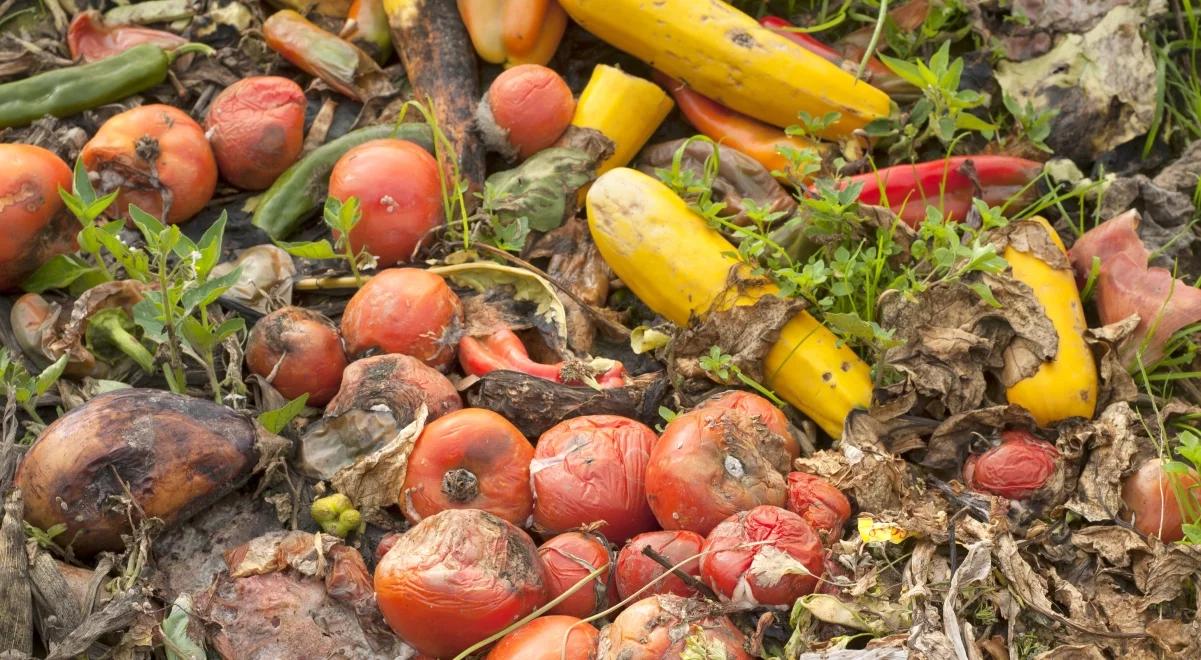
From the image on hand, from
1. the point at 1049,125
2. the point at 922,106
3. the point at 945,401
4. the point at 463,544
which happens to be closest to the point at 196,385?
the point at 463,544

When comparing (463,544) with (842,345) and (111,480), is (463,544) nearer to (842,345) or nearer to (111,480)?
(111,480)

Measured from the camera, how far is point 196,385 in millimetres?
3236

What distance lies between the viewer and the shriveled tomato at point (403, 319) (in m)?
3.17

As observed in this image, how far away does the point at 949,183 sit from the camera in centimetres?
368

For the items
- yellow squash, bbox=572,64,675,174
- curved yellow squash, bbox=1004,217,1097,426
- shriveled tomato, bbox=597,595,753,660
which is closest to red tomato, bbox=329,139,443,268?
yellow squash, bbox=572,64,675,174

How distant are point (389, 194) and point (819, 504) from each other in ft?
5.11

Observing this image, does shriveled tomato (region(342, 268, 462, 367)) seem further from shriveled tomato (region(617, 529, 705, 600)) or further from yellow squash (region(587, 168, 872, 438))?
shriveled tomato (region(617, 529, 705, 600))

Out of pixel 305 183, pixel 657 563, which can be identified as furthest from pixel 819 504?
pixel 305 183

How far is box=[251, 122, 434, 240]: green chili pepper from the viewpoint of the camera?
12.3 ft

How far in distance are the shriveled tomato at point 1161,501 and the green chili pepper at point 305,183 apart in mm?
2313

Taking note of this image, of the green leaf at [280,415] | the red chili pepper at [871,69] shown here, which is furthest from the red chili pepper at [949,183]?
the green leaf at [280,415]

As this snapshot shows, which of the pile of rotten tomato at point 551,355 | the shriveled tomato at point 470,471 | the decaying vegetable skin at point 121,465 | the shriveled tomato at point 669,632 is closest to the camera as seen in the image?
the shriveled tomato at point 669,632

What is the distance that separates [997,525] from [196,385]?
2073mm

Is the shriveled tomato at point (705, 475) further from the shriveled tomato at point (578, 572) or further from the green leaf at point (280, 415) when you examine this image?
the green leaf at point (280, 415)
